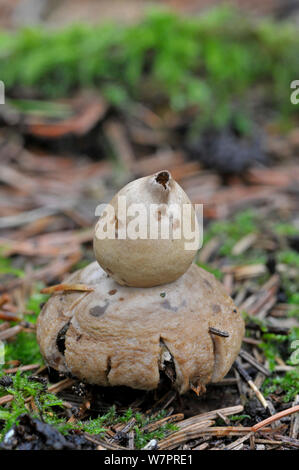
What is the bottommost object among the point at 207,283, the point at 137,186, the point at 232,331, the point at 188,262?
the point at 232,331

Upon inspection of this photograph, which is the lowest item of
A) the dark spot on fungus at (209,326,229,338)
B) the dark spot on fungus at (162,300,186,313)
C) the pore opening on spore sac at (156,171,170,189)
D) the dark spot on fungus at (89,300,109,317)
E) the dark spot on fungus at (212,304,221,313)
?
the dark spot on fungus at (209,326,229,338)

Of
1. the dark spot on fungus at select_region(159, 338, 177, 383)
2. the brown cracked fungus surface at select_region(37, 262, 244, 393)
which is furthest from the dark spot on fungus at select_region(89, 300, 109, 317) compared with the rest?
the dark spot on fungus at select_region(159, 338, 177, 383)

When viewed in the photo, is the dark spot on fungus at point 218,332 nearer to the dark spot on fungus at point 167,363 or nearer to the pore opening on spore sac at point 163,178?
the dark spot on fungus at point 167,363

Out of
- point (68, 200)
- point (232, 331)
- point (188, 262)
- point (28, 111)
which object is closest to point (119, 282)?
point (188, 262)

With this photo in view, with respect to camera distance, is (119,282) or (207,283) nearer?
(119,282)

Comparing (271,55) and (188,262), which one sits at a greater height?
(271,55)

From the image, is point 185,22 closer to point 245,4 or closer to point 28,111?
point 28,111

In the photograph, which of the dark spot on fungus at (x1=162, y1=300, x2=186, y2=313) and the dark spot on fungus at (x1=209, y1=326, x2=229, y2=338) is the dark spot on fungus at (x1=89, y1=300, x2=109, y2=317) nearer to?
the dark spot on fungus at (x1=162, y1=300, x2=186, y2=313)

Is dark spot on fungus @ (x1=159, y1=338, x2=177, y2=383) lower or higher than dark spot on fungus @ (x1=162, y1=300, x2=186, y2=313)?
lower
